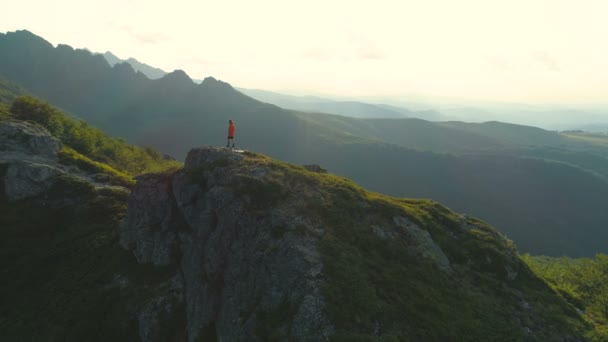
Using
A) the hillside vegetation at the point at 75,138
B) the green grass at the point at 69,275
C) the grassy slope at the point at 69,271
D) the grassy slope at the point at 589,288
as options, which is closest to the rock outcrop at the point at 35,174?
the grassy slope at the point at 69,271

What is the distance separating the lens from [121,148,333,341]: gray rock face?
19.5m

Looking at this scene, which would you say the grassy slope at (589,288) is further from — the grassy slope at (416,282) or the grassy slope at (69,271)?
the grassy slope at (69,271)

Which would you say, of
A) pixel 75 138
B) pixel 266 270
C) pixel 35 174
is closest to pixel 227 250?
pixel 266 270

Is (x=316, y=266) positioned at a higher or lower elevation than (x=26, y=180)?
higher

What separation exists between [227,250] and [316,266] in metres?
8.77

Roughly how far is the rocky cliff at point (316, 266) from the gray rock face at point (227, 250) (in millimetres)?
89

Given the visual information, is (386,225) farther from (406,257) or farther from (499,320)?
(499,320)

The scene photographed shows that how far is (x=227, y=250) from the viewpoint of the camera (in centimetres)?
2625

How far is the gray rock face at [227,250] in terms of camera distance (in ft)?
63.9

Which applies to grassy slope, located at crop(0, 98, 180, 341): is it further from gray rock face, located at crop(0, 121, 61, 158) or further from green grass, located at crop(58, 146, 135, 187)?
gray rock face, located at crop(0, 121, 61, 158)

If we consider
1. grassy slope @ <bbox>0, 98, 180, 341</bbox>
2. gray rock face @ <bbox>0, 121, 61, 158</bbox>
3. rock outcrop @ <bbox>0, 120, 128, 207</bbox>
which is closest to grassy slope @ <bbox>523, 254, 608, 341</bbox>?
grassy slope @ <bbox>0, 98, 180, 341</bbox>

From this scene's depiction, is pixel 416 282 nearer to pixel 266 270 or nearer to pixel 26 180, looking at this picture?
pixel 266 270

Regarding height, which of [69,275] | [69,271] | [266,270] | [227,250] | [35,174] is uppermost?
[266,270]

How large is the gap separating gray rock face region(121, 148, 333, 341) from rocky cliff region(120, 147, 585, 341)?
9cm
